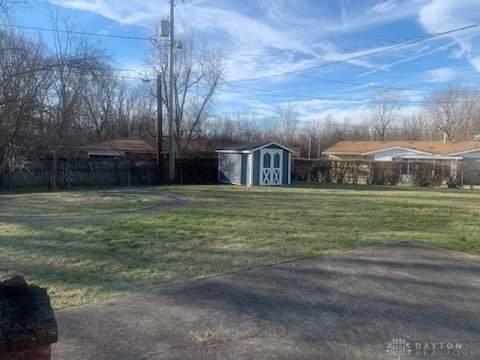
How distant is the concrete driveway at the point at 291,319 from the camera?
2889 millimetres

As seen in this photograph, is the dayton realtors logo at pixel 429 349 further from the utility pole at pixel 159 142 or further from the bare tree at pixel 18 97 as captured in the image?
the utility pole at pixel 159 142

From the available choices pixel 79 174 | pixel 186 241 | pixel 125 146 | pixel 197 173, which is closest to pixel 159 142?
pixel 197 173

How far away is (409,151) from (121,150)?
980 inches

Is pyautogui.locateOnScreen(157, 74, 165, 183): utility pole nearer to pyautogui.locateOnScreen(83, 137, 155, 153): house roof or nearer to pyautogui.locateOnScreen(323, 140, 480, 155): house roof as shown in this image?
pyautogui.locateOnScreen(83, 137, 155, 153): house roof

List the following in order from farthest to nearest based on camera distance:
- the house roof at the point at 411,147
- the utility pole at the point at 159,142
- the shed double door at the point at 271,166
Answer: the house roof at the point at 411,147 → the shed double door at the point at 271,166 → the utility pole at the point at 159,142

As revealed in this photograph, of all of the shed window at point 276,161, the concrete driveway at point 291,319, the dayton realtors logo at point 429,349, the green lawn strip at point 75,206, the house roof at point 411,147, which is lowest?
the dayton realtors logo at point 429,349

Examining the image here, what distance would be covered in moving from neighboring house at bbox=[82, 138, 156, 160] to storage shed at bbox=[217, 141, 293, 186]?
312 inches

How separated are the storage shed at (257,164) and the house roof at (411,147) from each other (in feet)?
55.6

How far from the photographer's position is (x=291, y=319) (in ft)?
11.4

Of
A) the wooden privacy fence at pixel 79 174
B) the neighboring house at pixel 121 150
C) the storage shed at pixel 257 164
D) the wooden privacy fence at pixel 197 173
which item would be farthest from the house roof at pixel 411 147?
the wooden privacy fence at pixel 79 174

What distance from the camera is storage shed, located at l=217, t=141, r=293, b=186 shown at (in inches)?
826

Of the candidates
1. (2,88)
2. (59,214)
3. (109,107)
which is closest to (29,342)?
(59,214)

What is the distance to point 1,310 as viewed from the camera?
1.68 m

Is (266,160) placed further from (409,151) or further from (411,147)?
(411,147)
